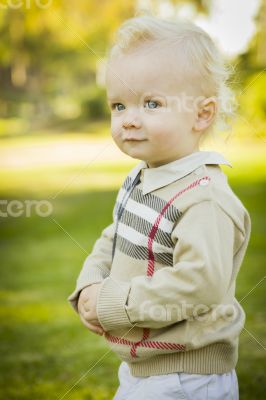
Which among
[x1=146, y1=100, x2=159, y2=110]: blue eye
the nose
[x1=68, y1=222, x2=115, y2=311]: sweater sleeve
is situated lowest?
[x1=68, y1=222, x2=115, y2=311]: sweater sleeve

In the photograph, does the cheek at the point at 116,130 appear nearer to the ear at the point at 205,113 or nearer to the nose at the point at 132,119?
the nose at the point at 132,119

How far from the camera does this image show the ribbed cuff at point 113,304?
1310 mm

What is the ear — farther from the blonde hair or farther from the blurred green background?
the blurred green background

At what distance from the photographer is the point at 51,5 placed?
5469 mm

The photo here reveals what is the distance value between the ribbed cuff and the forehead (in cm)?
40

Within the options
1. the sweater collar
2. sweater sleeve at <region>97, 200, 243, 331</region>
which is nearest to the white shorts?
sweater sleeve at <region>97, 200, 243, 331</region>

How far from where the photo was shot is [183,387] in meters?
1.37

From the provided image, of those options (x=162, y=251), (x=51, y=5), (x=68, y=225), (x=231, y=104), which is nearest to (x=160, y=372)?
(x=162, y=251)

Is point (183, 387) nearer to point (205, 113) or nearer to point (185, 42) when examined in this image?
point (205, 113)

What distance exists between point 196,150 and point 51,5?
174 inches

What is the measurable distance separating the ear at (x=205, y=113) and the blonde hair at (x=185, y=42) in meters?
0.02

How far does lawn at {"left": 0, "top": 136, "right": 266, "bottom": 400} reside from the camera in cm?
259

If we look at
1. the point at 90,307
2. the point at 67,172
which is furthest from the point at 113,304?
the point at 67,172

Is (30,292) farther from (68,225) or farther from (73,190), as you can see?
(73,190)
